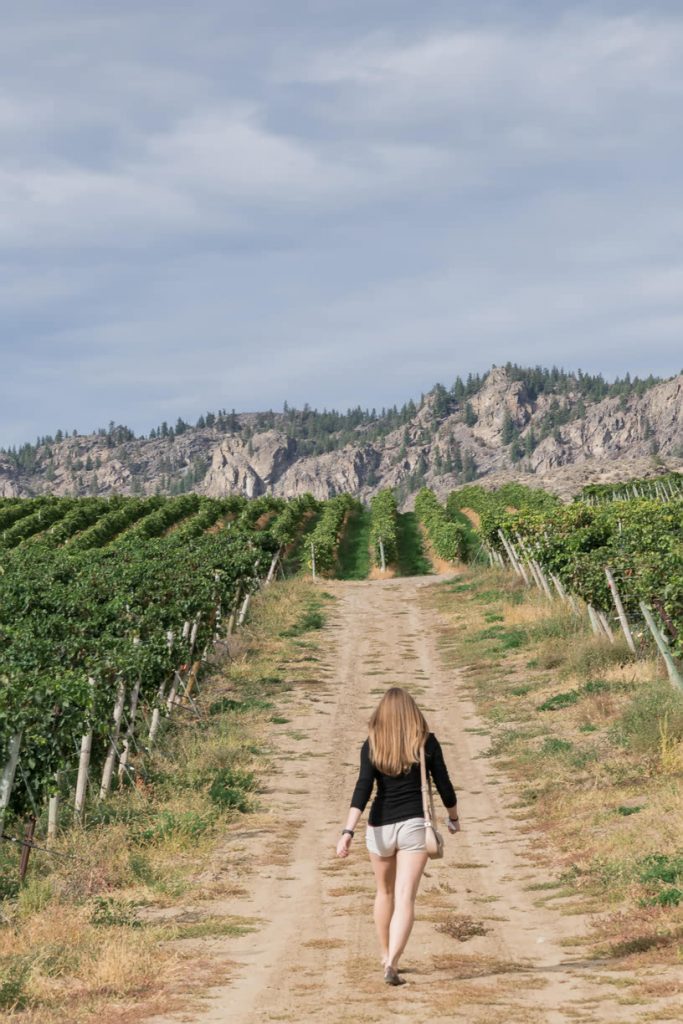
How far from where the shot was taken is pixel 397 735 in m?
8.66

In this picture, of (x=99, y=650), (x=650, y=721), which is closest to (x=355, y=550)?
(x=99, y=650)

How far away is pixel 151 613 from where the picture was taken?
981 inches

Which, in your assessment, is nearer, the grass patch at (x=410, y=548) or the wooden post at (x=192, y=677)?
the wooden post at (x=192, y=677)

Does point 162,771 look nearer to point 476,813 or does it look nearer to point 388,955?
point 476,813

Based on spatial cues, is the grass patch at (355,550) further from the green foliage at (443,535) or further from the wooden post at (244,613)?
the wooden post at (244,613)

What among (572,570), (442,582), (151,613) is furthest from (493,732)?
(442,582)

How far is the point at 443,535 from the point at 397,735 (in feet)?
188

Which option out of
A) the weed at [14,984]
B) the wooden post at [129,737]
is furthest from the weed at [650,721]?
the weed at [14,984]

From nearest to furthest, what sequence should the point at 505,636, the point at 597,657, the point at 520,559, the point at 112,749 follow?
the point at 112,749, the point at 597,657, the point at 505,636, the point at 520,559

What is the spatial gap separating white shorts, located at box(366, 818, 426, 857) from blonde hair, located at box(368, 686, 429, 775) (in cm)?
41

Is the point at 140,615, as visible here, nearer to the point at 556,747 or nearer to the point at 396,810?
the point at 556,747

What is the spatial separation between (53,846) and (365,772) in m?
7.87

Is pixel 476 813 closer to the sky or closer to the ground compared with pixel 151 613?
closer to the ground

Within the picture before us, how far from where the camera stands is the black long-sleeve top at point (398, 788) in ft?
28.4
